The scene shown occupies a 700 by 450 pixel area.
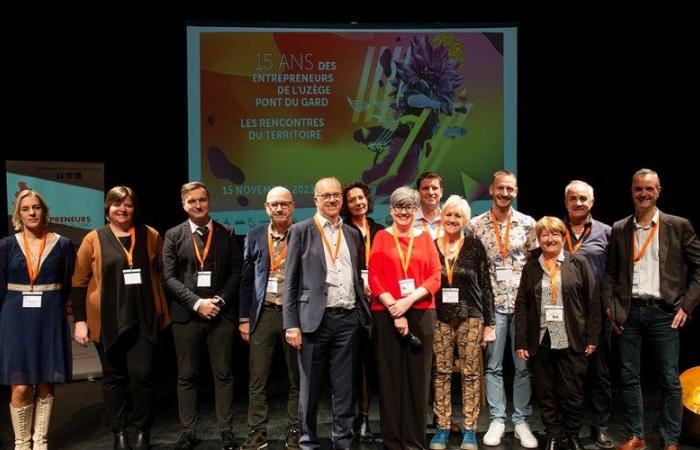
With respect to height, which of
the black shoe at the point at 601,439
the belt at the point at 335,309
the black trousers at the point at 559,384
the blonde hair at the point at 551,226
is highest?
the blonde hair at the point at 551,226

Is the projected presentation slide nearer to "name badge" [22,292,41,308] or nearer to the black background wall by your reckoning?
the black background wall

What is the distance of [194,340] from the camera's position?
3.50 m

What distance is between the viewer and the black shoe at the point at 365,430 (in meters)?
3.70

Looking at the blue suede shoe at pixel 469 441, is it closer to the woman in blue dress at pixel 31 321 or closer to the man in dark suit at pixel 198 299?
the man in dark suit at pixel 198 299

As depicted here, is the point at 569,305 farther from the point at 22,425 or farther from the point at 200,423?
the point at 22,425

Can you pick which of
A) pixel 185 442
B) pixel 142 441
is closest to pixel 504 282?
pixel 185 442

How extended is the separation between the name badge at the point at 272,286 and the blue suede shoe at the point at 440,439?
129cm

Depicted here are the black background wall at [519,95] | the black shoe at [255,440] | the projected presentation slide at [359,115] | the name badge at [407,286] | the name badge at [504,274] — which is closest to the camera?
the name badge at [407,286]

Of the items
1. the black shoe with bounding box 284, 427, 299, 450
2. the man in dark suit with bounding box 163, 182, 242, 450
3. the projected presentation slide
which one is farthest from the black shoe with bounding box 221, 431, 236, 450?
the projected presentation slide

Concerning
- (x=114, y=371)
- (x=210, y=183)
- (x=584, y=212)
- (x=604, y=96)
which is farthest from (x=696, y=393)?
(x=210, y=183)

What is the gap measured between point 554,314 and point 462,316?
509mm

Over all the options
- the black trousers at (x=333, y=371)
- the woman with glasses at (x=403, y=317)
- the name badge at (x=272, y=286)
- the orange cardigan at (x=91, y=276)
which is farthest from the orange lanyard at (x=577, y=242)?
the orange cardigan at (x=91, y=276)

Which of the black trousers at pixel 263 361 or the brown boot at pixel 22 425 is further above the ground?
the black trousers at pixel 263 361

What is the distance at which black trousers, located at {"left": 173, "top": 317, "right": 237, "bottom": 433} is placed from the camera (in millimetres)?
3484
